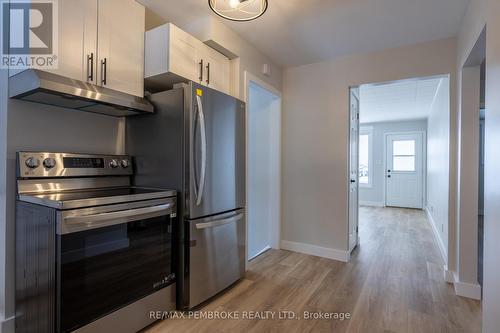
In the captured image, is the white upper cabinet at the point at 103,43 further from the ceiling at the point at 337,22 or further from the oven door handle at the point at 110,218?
the oven door handle at the point at 110,218

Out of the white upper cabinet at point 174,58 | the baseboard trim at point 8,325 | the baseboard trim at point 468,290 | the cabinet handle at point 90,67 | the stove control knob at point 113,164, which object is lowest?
the baseboard trim at point 468,290

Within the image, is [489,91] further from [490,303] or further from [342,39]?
[342,39]

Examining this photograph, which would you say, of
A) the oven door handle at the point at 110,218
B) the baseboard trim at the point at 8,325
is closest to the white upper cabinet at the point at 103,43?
the oven door handle at the point at 110,218

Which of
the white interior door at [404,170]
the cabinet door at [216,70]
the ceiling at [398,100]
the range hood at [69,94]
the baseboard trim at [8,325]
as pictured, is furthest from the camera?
the white interior door at [404,170]

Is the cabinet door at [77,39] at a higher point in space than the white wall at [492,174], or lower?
higher

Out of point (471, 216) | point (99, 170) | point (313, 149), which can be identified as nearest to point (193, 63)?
point (99, 170)

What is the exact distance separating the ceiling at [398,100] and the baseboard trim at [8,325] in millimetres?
4055

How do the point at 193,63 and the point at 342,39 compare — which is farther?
the point at 342,39

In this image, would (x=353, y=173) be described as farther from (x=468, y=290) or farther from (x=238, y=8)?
(x=238, y=8)

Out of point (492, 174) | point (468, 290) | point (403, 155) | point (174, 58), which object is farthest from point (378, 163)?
point (174, 58)

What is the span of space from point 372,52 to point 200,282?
9.95 ft

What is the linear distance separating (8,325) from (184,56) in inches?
84.8

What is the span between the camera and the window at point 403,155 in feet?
23.9

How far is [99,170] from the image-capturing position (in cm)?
205
